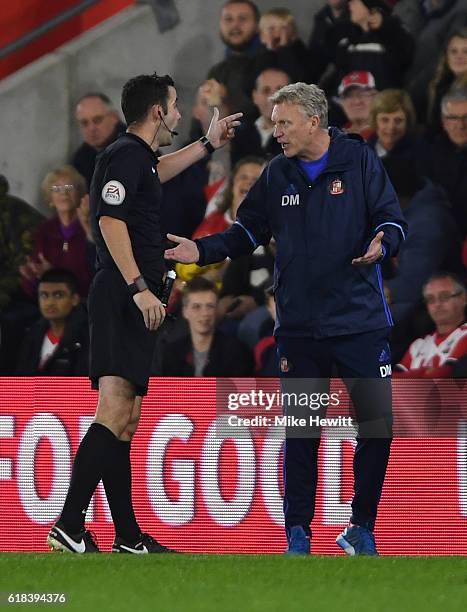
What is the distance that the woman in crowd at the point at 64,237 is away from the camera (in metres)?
8.27

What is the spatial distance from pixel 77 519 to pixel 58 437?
159 centimetres

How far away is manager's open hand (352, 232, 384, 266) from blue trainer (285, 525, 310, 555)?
1.02 metres

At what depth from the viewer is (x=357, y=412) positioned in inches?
202

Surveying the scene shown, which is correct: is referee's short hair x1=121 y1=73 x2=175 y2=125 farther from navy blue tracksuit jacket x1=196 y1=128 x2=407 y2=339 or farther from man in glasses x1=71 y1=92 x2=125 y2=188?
man in glasses x1=71 y1=92 x2=125 y2=188

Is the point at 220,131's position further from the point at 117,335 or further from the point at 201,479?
the point at 201,479

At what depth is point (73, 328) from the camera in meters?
7.87

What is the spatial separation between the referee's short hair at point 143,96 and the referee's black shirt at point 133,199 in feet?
0.31

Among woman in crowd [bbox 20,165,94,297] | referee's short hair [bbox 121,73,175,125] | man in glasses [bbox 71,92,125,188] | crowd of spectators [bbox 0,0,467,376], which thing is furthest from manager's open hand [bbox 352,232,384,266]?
man in glasses [bbox 71,92,125,188]

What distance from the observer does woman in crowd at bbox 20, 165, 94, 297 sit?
827 cm

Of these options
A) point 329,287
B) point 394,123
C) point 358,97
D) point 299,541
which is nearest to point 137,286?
point 329,287

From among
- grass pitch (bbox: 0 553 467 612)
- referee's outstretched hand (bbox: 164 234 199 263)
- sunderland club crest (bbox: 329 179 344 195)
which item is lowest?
grass pitch (bbox: 0 553 467 612)

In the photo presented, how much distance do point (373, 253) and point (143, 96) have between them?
1039 mm

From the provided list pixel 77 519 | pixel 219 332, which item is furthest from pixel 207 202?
pixel 77 519

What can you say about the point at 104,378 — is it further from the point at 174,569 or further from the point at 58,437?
the point at 58,437
